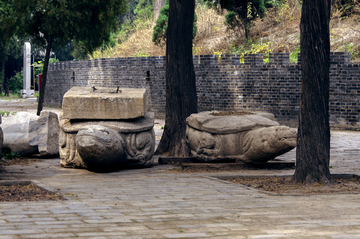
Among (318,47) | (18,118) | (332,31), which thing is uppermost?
(332,31)

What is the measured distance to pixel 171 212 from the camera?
4449 millimetres

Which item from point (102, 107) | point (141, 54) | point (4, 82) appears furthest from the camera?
point (4, 82)

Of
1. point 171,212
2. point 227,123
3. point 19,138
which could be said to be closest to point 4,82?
point 19,138

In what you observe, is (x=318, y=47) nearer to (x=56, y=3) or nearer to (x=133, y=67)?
(x=56, y=3)

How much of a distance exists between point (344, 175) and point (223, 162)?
2.01 m

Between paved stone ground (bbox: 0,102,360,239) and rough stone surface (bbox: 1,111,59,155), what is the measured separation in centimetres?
221

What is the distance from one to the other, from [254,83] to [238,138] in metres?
9.14

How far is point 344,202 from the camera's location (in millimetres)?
5016

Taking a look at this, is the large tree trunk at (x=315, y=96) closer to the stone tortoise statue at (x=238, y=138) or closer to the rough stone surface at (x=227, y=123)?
the stone tortoise statue at (x=238, y=138)

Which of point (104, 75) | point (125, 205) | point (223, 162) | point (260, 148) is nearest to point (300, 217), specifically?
point (125, 205)

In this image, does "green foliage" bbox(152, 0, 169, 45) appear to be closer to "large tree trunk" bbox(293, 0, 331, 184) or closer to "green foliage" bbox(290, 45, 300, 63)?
"green foliage" bbox(290, 45, 300, 63)

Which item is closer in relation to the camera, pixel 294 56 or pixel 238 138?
pixel 238 138

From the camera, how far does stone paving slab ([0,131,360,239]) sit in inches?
147

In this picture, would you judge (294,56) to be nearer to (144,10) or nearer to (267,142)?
(267,142)
